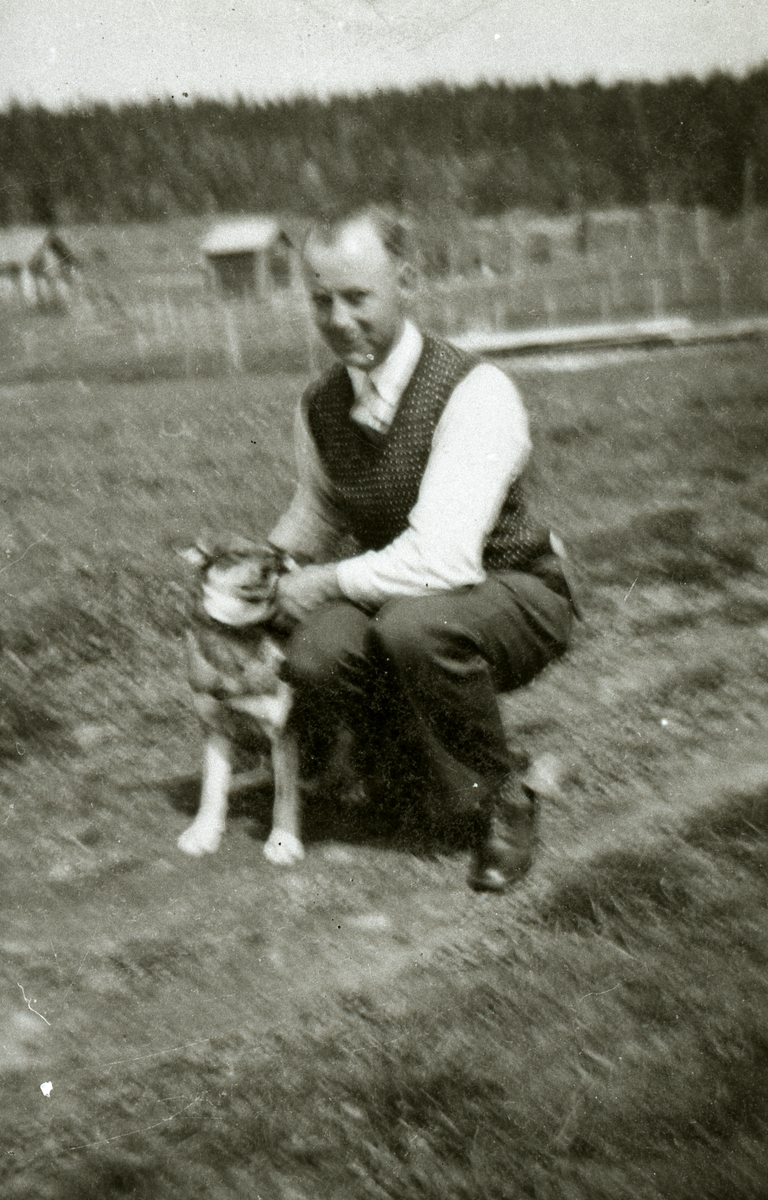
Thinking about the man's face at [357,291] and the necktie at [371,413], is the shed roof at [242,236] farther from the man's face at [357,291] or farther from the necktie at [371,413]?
the necktie at [371,413]

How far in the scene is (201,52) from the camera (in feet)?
6.59

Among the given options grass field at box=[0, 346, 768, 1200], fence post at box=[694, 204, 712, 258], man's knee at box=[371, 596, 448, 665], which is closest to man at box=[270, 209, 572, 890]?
man's knee at box=[371, 596, 448, 665]

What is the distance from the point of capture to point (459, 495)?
6.10ft

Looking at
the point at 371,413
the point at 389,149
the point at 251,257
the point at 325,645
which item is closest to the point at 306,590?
the point at 325,645

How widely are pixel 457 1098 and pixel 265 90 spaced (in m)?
1.78

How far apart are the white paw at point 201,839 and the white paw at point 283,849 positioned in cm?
10

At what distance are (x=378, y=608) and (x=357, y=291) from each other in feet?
1.83

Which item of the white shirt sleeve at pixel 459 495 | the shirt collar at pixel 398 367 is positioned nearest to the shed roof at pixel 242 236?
the shirt collar at pixel 398 367

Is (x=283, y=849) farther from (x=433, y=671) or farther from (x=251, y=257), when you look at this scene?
(x=251, y=257)

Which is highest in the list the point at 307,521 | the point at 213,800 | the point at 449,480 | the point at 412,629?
the point at 449,480

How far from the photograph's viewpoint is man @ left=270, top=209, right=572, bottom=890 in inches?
73.4

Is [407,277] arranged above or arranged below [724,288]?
above

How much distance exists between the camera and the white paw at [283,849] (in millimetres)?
2016

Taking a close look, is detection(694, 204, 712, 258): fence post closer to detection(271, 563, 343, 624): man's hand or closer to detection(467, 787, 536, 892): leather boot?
detection(271, 563, 343, 624): man's hand
